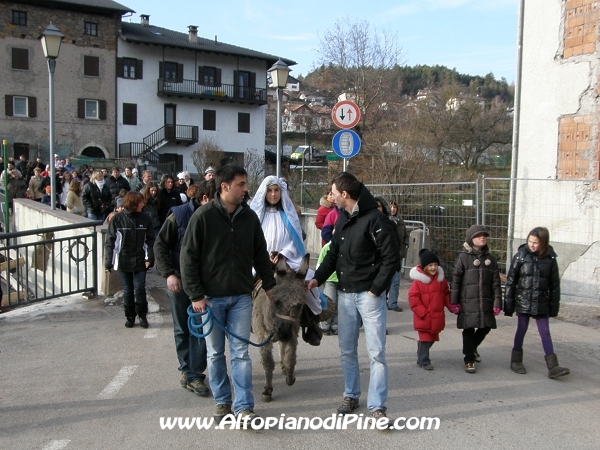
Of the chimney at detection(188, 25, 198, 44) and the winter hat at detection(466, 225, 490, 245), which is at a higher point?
the chimney at detection(188, 25, 198, 44)

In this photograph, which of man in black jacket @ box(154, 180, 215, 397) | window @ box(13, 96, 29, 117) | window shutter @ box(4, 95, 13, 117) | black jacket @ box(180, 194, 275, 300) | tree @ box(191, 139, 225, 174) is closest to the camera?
black jacket @ box(180, 194, 275, 300)

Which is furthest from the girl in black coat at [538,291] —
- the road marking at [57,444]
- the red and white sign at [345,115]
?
the red and white sign at [345,115]

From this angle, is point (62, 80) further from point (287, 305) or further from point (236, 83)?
point (287, 305)

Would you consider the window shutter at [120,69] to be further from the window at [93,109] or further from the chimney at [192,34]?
the chimney at [192,34]

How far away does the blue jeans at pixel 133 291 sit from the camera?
743cm

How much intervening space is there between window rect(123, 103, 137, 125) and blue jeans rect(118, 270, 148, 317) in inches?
1632

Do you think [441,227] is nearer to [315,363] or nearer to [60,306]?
[315,363]

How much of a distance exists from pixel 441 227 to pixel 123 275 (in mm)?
6261

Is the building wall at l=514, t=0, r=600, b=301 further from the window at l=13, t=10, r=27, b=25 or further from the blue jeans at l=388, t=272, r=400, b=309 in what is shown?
the window at l=13, t=10, r=27, b=25

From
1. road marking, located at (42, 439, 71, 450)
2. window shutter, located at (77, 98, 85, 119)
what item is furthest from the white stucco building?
road marking, located at (42, 439, 71, 450)

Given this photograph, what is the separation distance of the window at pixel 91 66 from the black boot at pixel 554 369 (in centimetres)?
4481

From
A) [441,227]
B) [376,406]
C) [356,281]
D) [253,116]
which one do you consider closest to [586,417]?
[376,406]

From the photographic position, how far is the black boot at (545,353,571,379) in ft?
19.3

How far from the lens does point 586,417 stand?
4.92 meters
